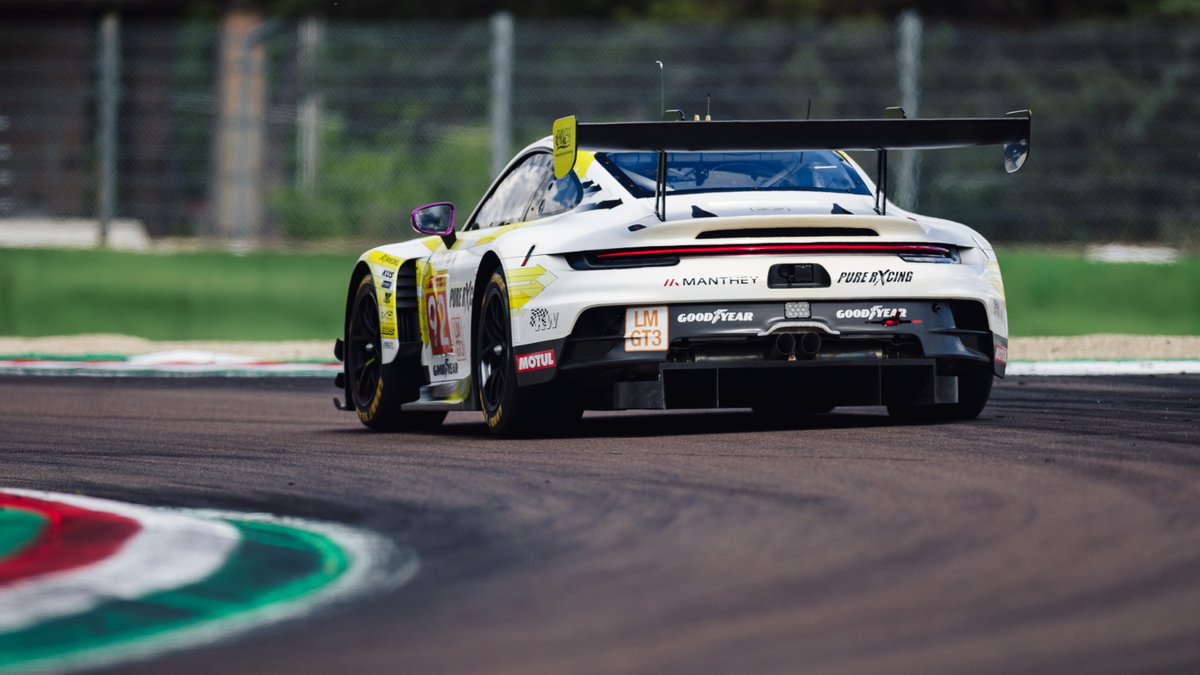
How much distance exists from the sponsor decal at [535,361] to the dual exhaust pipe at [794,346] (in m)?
0.82

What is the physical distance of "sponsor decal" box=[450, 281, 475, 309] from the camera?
8.89 metres

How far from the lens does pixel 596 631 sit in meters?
4.07

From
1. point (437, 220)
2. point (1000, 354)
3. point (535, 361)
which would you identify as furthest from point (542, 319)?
point (1000, 354)

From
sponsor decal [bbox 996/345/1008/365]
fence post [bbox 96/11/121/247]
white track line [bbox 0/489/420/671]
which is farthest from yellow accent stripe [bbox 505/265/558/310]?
fence post [bbox 96/11/121/247]

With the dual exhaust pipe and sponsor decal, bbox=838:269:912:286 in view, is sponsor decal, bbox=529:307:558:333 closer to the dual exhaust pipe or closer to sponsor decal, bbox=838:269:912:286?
the dual exhaust pipe

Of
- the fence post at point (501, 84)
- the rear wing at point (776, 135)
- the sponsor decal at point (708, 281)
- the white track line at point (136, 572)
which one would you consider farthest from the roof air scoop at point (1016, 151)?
the fence post at point (501, 84)

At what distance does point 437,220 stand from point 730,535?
445 centimetres

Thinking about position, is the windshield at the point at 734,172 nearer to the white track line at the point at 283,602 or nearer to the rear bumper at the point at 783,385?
the rear bumper at the point at 783,385

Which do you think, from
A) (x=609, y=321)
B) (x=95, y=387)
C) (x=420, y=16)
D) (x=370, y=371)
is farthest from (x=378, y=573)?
(x=420, y=16)

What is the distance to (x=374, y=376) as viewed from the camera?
1017cm

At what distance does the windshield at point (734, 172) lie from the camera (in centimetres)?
862

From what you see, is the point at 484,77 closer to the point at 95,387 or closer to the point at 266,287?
the point at 266,287

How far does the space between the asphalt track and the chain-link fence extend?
24.4 ft

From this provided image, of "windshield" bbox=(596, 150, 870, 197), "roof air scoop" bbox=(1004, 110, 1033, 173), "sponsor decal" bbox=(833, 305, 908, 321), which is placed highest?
"roof air scoop" bbox=(1004, 110, 1033, 173)
